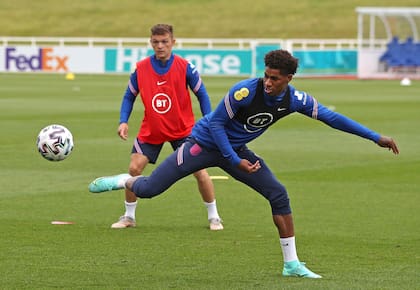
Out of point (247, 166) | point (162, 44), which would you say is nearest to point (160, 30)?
point (162, 44)

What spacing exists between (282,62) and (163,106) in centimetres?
357

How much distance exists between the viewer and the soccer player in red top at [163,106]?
1266 centimetres

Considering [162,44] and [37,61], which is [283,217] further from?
[37,61]

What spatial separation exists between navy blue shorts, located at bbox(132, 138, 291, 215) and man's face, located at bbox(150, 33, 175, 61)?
2.23 meters

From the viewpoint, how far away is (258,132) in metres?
10.1

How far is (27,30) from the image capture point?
87875 mm

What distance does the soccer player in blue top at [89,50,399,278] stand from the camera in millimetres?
9547

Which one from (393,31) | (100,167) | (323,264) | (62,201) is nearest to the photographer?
(323,264)

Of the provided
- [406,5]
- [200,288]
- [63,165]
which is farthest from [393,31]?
[200,288]

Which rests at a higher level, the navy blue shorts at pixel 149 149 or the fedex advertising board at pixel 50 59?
the navy blue shorts at pixel 149 149

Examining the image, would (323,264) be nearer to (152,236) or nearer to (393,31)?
(152,236)

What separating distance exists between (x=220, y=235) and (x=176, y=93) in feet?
5.46

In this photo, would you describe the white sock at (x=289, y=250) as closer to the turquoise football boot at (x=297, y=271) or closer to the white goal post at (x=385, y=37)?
the turquoise football boot at (x=297, y=271)

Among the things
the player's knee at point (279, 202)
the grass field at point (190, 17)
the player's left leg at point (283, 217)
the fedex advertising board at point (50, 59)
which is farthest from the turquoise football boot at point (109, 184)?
the grass field at point (190, 17)
